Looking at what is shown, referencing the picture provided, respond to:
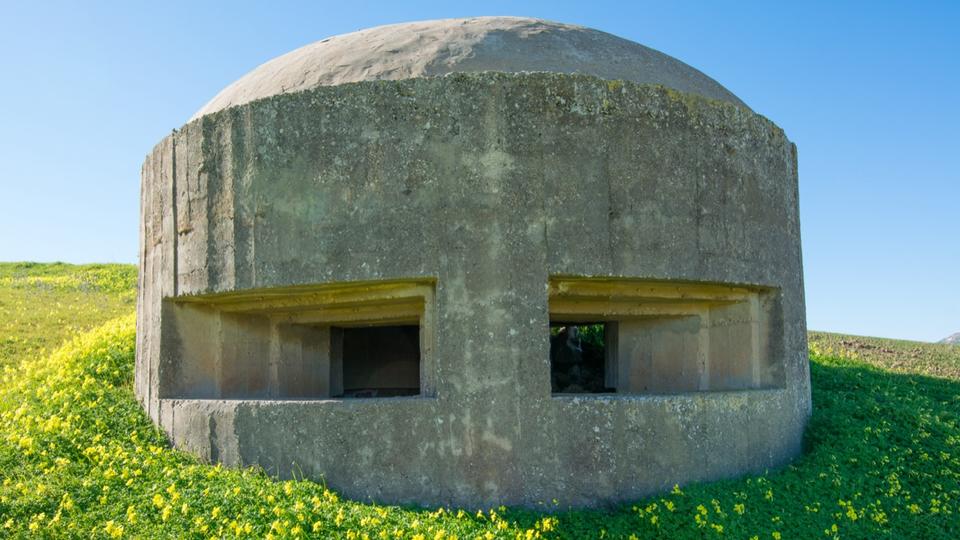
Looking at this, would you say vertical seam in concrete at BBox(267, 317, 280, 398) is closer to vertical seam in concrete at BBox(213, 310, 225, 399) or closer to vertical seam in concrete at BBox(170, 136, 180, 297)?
vertical seam in concrete at BBox(213, 310, 225, 399)

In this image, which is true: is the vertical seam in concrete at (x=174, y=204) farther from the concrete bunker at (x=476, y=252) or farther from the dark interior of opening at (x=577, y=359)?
the dark interior of opening at (x=577, y=359)

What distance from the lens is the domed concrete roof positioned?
20.5 ft

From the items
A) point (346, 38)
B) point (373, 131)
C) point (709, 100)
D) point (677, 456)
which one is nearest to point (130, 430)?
point (373, 131)

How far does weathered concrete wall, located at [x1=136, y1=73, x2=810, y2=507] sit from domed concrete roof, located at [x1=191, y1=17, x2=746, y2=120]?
1.75ft

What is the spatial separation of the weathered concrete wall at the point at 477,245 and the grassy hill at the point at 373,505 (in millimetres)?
252

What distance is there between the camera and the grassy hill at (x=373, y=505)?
16.6ft

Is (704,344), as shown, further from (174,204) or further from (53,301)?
(53,301)

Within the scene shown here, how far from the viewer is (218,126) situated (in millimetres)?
6172

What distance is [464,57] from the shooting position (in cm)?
630

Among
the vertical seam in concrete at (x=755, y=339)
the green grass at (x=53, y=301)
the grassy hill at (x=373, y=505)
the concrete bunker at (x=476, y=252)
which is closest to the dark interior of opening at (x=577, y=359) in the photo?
the grassy hill at (x=373, y=505)

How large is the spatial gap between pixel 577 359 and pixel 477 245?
Result: 16.0 ft

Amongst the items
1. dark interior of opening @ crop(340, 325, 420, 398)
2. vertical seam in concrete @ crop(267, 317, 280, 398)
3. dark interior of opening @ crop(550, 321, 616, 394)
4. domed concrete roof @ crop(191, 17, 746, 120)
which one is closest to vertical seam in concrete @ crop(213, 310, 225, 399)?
vertical seam in concrete @ crop(267, 317, 280, 398)

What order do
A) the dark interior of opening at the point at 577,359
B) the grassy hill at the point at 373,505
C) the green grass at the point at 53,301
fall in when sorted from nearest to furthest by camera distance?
the grassy hill at the point at 373,505, the dark interior of opening at the point at 577,359, the green grass at the point at 53,301

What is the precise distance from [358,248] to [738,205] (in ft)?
9.66
